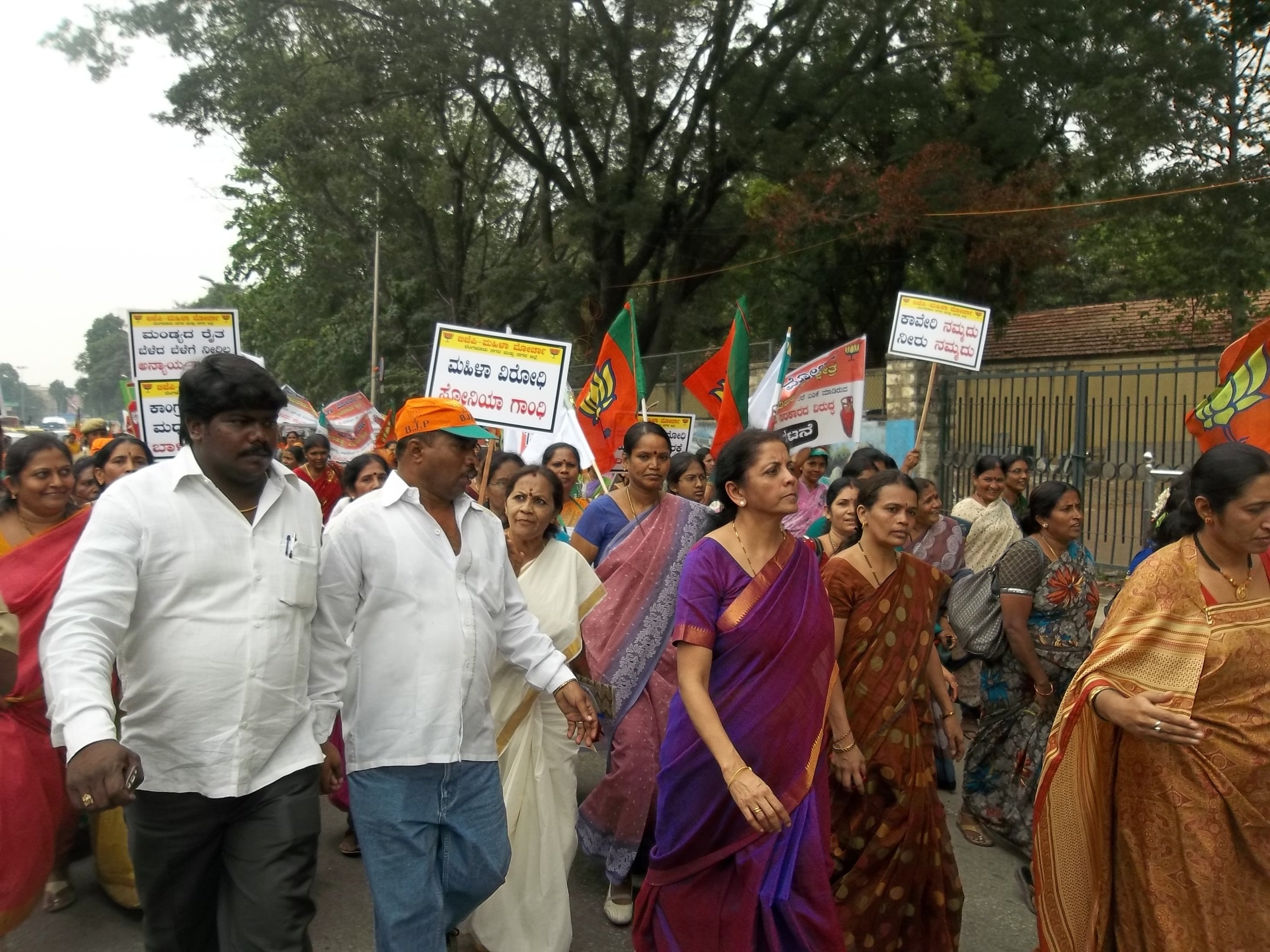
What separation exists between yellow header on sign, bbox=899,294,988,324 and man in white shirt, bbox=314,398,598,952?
5.76 meters

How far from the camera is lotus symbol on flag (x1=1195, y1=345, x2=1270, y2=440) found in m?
4.05

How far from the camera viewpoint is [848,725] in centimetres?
353

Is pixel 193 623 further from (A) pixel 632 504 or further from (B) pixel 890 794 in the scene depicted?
(A) pixel 632 504

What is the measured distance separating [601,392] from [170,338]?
9.14ft

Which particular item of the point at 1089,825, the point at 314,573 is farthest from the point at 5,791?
the point at 1089,825

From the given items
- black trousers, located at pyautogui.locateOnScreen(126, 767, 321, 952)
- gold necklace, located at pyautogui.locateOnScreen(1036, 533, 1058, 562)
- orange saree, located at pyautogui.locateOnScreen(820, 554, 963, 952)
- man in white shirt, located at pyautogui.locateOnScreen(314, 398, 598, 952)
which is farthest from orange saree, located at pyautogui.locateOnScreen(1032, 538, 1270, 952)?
black trousers, located at pyautogui.locateOnScreen(126, 767, 321, 952)

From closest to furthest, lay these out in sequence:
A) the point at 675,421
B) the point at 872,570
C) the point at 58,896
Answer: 1. the point at 872,570
2. the point at 58,896
3. the point at 675,421

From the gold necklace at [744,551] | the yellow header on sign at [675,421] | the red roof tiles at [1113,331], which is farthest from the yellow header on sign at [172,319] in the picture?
the red roof tiles at [1113,331]

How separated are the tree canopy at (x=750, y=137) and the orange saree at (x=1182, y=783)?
42.7 ft

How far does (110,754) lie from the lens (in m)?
2.19

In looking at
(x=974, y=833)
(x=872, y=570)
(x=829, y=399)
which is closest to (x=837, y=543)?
(x=872, y=570)

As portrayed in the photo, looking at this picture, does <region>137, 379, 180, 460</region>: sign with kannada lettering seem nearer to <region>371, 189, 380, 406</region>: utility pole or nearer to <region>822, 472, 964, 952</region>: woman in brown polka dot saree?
<region>822, 472, 964, 952</region>: woman in brown polka dot saree

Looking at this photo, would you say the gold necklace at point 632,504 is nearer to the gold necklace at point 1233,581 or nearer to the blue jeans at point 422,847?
the blue jeans at point 422,847

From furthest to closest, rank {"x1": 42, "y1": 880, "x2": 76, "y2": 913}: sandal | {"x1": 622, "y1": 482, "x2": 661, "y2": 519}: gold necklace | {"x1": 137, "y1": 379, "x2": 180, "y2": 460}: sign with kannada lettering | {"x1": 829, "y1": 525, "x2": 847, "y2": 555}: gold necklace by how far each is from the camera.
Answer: {"x1": 137, "y1": 379, "x2": 180, "y2": 460}: sign with kannada lettering, {"x1": 622, "y1": 482, "x2": 661, "y2": 519}: gold necklace, {"x1": 829, "y1": 525, "x2": 847, "y2": 555}: gold necklace, {"x1": 42, "y1": 880, "x2": 76, "y2": 913}: sandal
